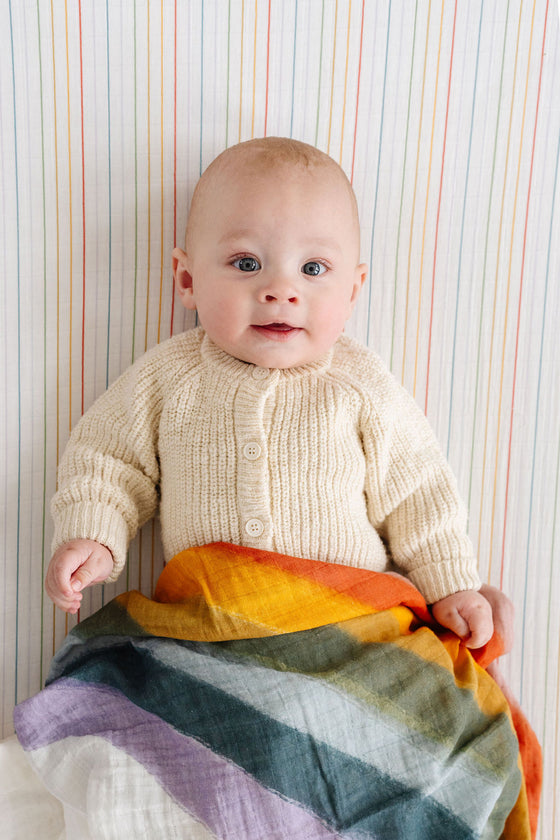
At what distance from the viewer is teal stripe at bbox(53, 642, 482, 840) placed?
840 millimetres

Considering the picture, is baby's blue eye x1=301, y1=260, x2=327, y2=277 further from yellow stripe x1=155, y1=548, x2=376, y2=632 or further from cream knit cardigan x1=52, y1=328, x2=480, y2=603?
yellow stripe x1=155, y1=548, x2=376, y2=632

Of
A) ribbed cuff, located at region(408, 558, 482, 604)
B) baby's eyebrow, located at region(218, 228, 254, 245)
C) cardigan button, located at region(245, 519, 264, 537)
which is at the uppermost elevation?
baby's eyebrow, located at region(218, 228, 254, 245)

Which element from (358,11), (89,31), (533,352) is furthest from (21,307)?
(533,352)

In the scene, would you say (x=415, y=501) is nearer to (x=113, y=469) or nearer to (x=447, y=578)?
(x=447, y=578)

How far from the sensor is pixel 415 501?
3.38 feet

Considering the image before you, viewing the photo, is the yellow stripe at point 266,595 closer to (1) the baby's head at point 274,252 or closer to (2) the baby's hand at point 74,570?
(2) the baby's hand at point 74,570

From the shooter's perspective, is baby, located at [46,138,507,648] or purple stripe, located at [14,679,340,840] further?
baby, located at [46,138,507,648]

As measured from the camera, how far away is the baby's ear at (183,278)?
1021mm

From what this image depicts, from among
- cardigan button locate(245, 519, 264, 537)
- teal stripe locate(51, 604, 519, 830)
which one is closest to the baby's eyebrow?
cardigan button locate(245, 519, 264, 537)

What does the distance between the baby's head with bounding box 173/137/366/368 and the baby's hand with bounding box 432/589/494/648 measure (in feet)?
1.31

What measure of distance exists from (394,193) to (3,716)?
3.34 ft

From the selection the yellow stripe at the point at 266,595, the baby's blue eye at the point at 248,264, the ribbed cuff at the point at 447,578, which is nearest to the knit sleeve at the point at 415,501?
the ribbed cuff at the point at 447,578

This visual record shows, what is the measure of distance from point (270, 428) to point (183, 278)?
258 millimetres

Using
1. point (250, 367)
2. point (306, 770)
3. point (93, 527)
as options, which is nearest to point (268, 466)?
point (250, 367)
